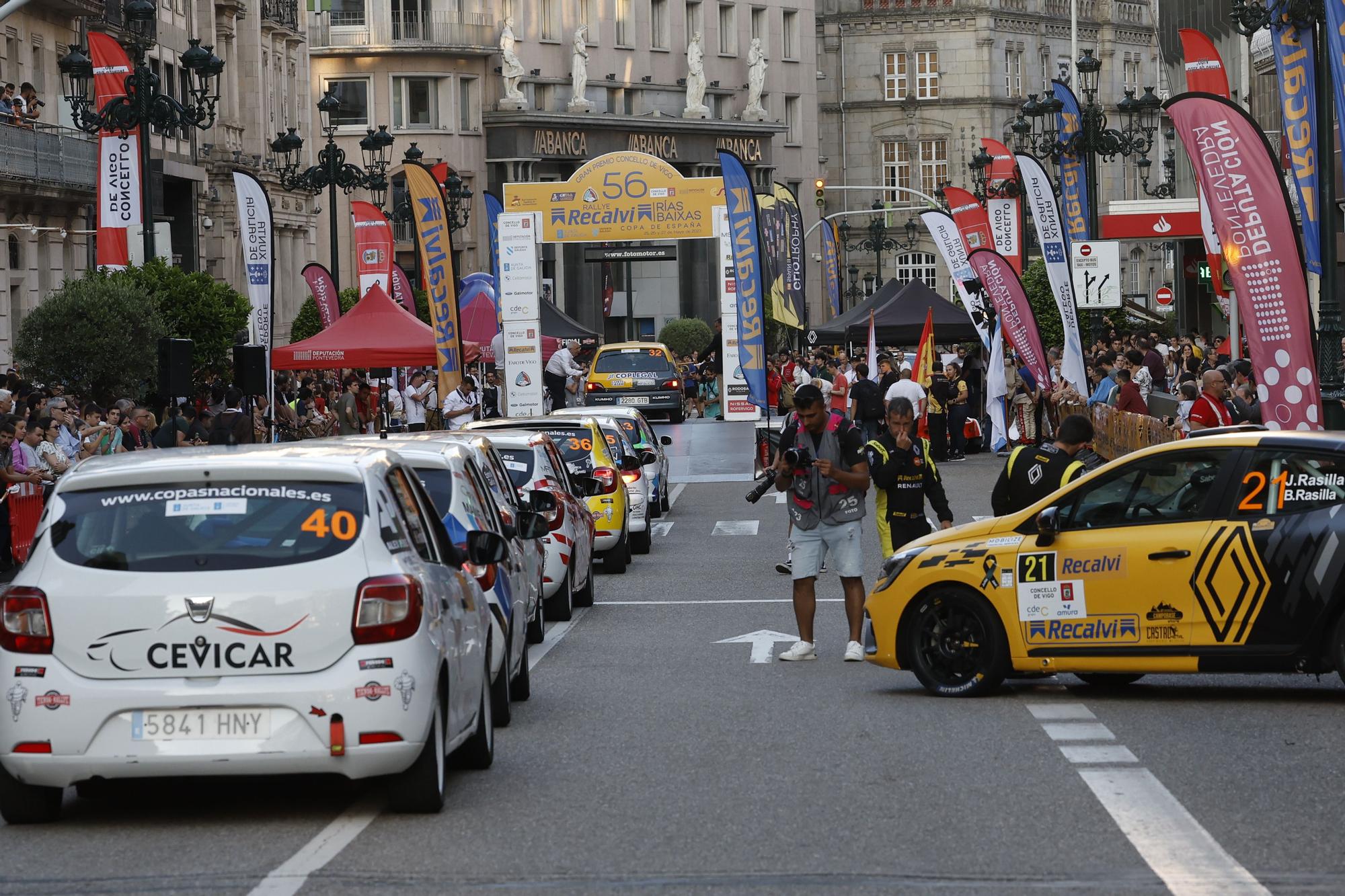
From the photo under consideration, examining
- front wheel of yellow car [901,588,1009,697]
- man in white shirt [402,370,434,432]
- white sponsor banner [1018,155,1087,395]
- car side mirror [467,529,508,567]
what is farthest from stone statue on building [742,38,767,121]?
car side mirror [467,529,508,567]

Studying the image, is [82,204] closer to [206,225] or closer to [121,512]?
[206,225]

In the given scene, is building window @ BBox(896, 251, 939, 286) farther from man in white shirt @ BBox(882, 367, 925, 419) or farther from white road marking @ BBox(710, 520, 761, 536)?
white road marking @ BBox(710, 520, 761, 536)

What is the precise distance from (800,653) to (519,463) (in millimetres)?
4387

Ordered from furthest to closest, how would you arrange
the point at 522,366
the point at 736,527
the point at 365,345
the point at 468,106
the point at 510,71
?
the point at 468,106 < the point at 510,71 < the point at 522,366 < the point at 365,345 < the point at 736,527

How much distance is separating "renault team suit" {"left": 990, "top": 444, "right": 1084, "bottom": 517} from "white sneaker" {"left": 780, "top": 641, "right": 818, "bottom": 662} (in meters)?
1.46

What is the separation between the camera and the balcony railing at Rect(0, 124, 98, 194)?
39.9 metres

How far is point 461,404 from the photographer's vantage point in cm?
3203

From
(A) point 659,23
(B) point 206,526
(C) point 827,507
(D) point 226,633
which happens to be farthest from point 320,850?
(A) point 659,23

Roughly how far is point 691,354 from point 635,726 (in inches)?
2394

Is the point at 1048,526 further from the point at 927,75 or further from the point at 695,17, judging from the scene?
the point at 927,75

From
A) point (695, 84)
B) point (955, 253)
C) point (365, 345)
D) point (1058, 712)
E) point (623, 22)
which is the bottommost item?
point (1058, 712)

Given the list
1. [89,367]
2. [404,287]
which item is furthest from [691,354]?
[89,367]

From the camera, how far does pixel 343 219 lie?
8025cm

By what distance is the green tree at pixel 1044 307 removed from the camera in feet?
153
